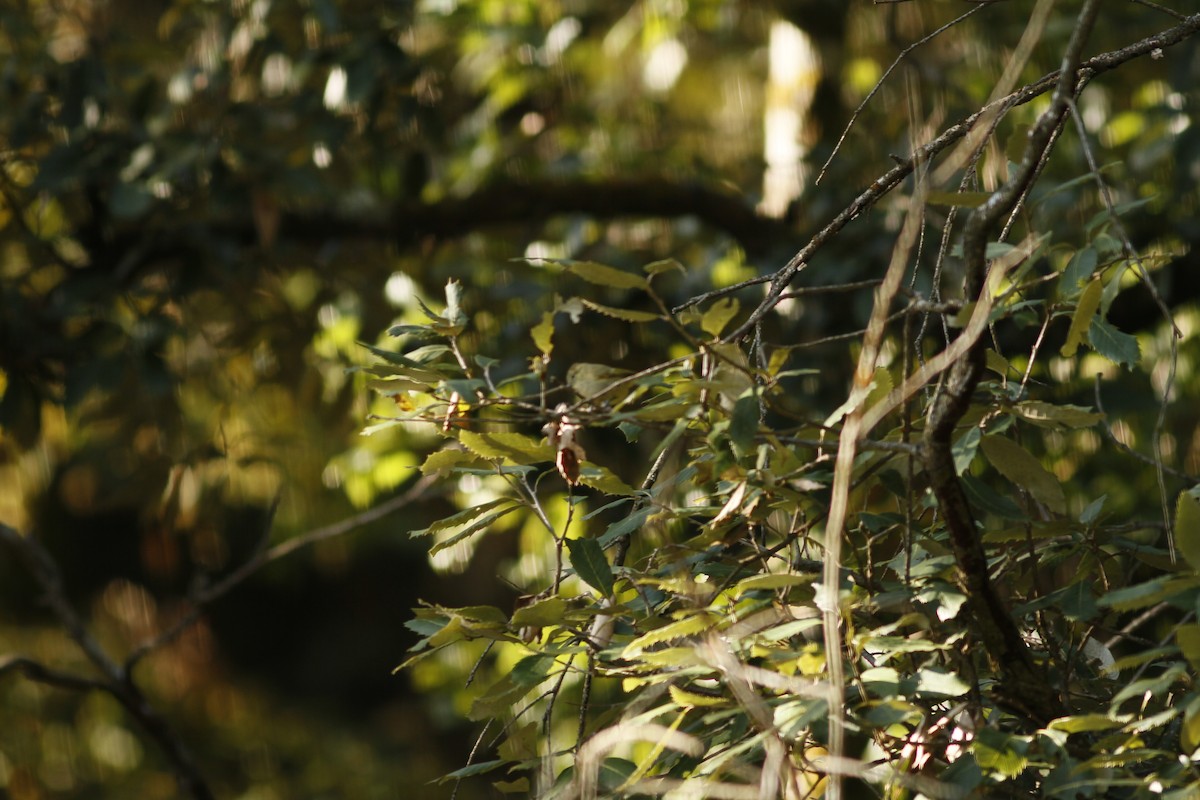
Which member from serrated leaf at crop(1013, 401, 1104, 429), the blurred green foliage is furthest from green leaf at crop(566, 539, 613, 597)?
serrated leaf at crop(1013, 401, 1104, 429)

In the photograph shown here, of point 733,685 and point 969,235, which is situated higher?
point 969,235

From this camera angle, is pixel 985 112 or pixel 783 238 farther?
pixel 783 238

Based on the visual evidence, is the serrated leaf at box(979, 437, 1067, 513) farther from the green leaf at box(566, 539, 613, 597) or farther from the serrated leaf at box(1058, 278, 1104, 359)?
the green leaf at box(566, 539, 613, 597)

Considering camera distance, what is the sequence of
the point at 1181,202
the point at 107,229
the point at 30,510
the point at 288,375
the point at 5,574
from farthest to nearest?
the point at 5,574, the point at 30,510, the point at 288,375, the point at 107,229, the point at 1181,202

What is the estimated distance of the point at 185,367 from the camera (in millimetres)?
2223

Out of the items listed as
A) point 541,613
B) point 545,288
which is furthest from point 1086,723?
point 545,288

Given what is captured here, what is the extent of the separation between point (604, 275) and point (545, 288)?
1217mm

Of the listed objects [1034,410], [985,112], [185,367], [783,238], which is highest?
[985,112]

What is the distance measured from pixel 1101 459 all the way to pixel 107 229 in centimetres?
155

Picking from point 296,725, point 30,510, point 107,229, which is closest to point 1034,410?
point 107,229

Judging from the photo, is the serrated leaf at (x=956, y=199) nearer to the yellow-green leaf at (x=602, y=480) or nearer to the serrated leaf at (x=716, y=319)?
the serrated leaf at (x=716, y=319)

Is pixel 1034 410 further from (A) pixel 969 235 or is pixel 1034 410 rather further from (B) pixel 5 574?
(B) pixel 5 574

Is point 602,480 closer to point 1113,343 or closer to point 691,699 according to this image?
point 691,699

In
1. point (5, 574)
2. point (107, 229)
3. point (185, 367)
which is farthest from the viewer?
point (5, 574)
